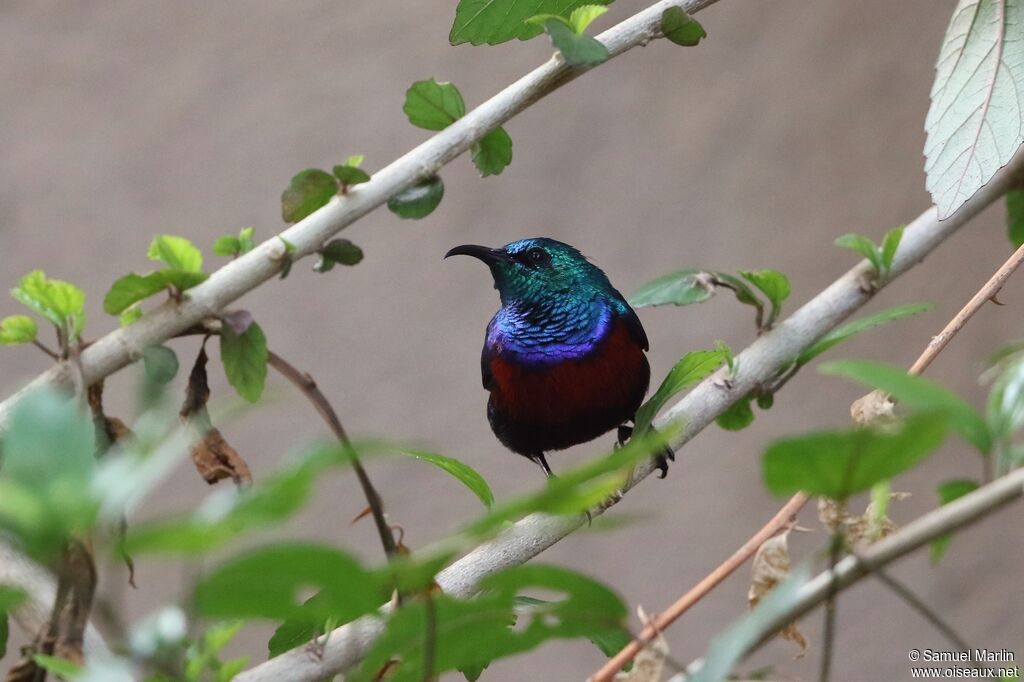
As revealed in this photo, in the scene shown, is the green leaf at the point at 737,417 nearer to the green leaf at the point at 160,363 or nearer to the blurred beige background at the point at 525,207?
the green leaf at the point at 160,363

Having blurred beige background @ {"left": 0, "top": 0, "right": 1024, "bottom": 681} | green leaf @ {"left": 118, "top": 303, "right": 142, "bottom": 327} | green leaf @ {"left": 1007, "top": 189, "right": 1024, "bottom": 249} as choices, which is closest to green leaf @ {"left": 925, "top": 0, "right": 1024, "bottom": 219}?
green leaf @ {"left": 1007, "top": 189, "right": 1024, "bottom": 249}

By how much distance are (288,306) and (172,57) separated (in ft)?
1.42

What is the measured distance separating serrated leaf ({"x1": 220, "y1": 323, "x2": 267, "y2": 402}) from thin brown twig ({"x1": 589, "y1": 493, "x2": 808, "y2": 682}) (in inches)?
9.9

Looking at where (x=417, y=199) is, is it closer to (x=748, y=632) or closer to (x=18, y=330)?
(x=18, y=330)

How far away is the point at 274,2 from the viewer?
1.79 meters

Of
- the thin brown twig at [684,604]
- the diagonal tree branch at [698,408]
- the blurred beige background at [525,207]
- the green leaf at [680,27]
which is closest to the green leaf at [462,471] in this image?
the diagonal tree branch at [698,408]

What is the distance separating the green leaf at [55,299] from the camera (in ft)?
1.62

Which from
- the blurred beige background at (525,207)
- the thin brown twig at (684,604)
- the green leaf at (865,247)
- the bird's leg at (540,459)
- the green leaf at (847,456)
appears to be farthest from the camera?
the blurred beige background at (525,207)

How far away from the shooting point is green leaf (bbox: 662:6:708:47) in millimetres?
577

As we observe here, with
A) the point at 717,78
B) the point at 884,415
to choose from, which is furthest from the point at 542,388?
the point at 717,78

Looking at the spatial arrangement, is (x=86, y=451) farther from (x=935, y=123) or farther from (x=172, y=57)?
(x=172, y=57)

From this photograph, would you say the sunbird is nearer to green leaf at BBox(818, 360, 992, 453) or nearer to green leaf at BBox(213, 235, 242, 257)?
green leaf at BBox(213, 235, 242, 257)

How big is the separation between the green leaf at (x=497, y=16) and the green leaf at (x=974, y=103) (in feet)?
0.65

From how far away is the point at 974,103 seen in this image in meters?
0.60
